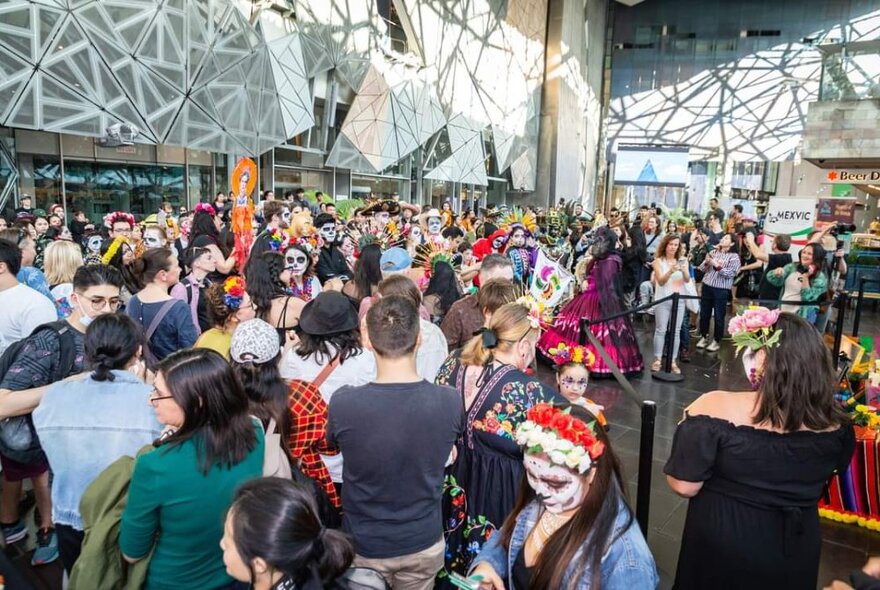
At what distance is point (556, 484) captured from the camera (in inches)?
59.8

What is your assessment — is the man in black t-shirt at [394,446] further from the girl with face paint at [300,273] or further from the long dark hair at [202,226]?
the long dark hair at [202,226]

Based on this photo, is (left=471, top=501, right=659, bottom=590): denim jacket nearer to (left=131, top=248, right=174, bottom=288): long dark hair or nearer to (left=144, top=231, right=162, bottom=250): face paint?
(left=131, top=248, right=174, bottom=288): long dark hair

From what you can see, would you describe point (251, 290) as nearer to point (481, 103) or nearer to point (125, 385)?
point (125, 385)

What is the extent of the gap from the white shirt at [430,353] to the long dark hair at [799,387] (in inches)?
63.2

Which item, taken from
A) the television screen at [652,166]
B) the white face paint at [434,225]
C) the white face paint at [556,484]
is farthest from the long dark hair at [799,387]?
the television screen at [652,166]

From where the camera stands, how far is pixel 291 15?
13352 millimetres

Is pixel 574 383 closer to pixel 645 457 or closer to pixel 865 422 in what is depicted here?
pixel 645 457

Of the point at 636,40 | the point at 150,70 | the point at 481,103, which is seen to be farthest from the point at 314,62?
the point at 636,40

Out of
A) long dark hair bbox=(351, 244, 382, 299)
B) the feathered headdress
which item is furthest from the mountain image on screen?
long dark hair bbox=(351, 244, 382, 299)

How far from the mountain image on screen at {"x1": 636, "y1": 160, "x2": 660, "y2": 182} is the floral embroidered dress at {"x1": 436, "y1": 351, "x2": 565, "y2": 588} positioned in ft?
87.6

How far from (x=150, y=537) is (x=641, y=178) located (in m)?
28.1

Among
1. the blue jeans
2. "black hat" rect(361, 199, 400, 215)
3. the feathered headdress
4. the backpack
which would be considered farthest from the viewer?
"black hat" rect(361, 199, 400, 215)

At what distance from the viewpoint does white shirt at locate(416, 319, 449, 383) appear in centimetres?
304

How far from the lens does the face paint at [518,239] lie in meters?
7.04
